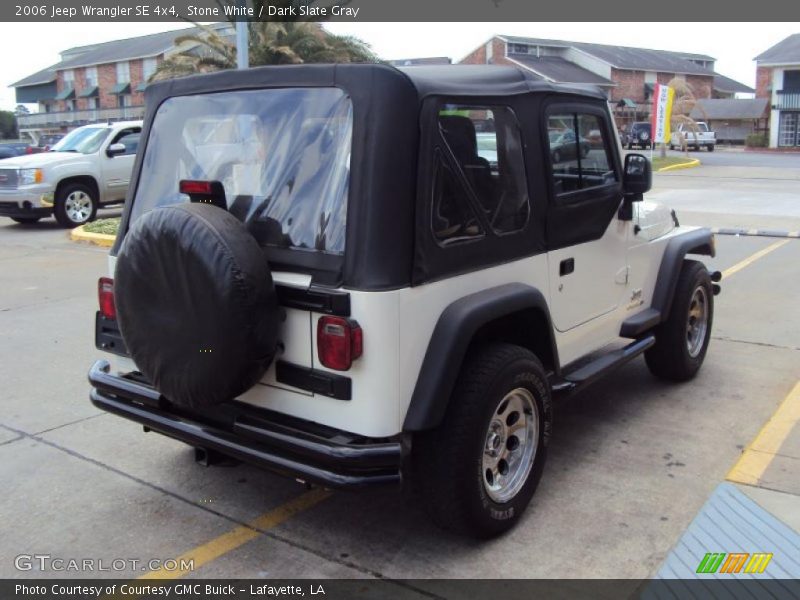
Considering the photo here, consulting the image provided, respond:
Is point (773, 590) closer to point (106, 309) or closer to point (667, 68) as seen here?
point (106, 309)

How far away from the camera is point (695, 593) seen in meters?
3.08

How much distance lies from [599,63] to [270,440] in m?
66.7

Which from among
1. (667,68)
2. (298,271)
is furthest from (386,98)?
(667,68)

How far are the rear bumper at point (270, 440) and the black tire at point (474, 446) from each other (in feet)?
0.71

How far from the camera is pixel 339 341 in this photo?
298cm

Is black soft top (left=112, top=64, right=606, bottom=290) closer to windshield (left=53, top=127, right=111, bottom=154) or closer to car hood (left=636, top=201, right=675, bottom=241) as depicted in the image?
car hood (left=636, top=201, right=675, bottom=241)

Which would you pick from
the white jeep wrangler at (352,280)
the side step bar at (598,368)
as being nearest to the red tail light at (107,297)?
the white jeep wrangler at (352,280)

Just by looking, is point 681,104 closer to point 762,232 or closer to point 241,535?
point 762,232

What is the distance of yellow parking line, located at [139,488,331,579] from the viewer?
3285 millimetres

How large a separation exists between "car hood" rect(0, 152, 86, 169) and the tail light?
1247 centimetres

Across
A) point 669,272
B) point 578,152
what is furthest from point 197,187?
point 669,272

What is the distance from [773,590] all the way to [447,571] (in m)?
1.28

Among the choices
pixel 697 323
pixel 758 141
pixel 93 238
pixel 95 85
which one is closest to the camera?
pixel 697 323

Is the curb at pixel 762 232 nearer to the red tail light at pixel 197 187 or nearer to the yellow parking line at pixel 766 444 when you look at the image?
the yellow parking line at pixel 766 444
